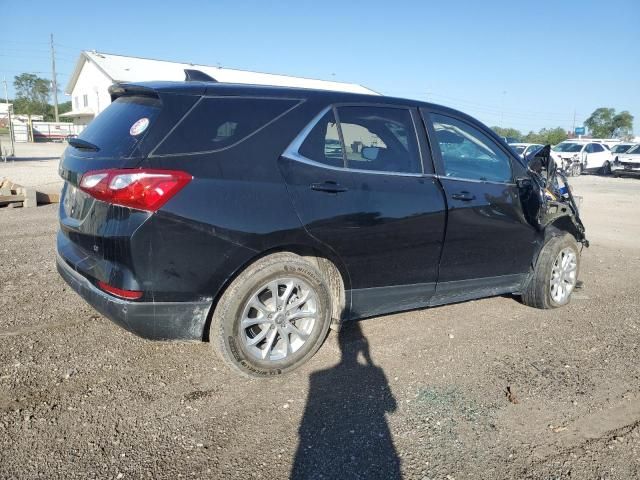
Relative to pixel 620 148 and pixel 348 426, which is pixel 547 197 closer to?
pixel 348 426

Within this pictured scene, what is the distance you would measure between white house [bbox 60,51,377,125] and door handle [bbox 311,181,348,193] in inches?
1406

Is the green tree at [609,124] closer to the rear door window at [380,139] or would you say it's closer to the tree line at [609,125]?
the tree line at [609,125]

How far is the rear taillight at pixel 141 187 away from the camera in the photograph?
9.07 ft

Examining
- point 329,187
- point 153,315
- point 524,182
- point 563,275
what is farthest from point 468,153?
point 153,315

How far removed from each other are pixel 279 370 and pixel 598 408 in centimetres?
201

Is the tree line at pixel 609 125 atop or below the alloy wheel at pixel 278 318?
atop

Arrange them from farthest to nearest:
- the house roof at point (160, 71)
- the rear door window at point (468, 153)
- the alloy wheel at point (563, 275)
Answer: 1. the house roof at point (160, 71)
2. the alloy wheel at point (563, 275)
3. the rear door window at point (468, 153)

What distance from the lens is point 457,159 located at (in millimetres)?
4109

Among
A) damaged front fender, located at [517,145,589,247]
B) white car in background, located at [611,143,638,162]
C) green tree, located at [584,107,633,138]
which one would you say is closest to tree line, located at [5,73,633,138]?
green tree, located at [584,107,633,138]

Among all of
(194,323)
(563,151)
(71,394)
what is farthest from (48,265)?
(563,151)

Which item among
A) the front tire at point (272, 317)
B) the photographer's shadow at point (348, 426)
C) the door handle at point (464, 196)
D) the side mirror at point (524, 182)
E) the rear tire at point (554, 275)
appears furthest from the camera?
the rear tire at point (554, 275)

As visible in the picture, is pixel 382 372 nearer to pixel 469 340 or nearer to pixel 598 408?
pixel 469 340

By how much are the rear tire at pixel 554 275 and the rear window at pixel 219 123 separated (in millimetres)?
2911

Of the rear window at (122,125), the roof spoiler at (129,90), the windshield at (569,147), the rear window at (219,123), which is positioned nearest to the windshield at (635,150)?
the windshield at (569,147)
